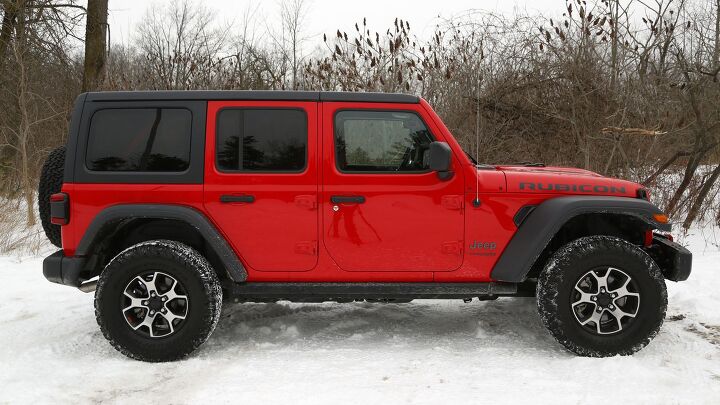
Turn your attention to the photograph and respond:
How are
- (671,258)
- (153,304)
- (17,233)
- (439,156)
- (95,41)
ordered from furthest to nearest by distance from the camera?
(95,41) < (17,233) < (671,258) < (153,304) < (439,156)

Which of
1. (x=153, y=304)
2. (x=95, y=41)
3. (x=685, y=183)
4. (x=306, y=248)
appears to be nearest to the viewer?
(x=153, y=304)

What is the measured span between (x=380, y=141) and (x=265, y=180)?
0.84 metres

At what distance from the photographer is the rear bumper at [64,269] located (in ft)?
12.1

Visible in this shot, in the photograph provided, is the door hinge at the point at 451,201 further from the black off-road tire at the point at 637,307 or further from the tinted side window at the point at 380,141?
the black off-road tire at the point at 637,307

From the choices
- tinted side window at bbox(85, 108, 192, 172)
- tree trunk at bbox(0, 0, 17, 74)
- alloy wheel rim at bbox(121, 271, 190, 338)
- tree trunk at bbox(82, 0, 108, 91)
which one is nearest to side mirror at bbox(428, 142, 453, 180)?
tinted side window at bbox(85, 108, 192, 172)

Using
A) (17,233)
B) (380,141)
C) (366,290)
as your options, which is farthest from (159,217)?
(17,233)

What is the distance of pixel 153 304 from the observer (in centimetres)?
368

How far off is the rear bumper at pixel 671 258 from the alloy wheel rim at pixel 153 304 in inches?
132

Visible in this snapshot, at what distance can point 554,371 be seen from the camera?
3402 mm

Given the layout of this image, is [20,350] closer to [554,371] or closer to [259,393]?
[259,393]

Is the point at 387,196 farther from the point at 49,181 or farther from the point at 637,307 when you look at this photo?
the point at 49,181

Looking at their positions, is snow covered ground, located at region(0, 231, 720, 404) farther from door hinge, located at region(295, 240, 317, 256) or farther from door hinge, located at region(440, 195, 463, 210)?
door hinge, located at region(440, 195, 463, 210)

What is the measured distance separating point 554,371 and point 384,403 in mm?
1149

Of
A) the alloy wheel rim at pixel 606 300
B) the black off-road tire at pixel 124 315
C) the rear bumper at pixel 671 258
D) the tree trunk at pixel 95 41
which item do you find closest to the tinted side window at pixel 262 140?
the black off-road tire at pixel 124 315
